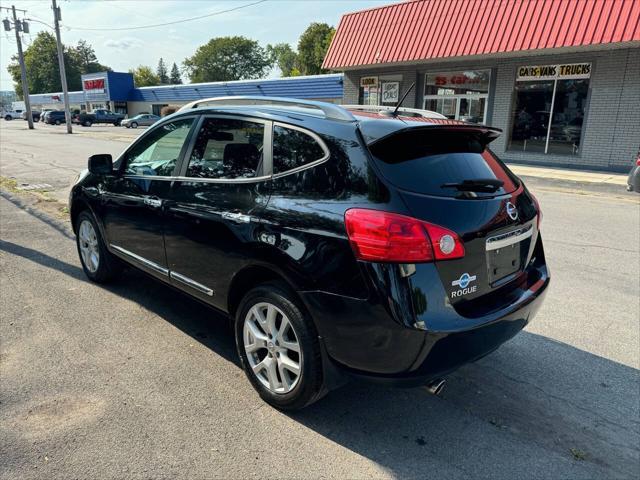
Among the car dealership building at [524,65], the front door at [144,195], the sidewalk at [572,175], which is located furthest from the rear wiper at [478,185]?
the car dealership building at [524,65]

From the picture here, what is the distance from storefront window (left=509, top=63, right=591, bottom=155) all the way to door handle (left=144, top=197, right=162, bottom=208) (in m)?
16.7

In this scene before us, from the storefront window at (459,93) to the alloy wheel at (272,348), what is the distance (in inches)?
687

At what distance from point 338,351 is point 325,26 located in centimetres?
9852

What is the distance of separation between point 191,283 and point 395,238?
5.88ft

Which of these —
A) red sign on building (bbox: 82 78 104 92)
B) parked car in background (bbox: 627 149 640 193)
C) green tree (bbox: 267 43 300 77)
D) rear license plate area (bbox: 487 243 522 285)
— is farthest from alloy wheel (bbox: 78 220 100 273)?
green tree (bbox: 267 43 300 77)

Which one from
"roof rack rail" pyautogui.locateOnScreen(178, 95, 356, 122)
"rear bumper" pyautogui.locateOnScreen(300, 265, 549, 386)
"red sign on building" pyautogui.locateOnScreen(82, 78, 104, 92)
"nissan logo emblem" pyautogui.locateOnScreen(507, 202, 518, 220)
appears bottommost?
"rear bumper" pyautogui.locateOnScreen(300, 265, 549, 386)

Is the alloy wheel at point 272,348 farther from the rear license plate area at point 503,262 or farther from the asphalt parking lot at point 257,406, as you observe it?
the rear license plate area at point 503,262

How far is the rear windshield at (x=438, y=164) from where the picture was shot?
2.60m

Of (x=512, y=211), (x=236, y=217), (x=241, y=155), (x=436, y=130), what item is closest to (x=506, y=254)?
(x=512, y=211)

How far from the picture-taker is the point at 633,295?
16.3 feet

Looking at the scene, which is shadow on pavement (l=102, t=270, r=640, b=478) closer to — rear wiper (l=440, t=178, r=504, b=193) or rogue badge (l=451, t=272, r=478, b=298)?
rogue badge (l=451, t=272, r=478, b=298)

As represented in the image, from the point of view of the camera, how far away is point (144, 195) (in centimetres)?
399

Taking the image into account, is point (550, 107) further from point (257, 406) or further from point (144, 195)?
point (257, 406)

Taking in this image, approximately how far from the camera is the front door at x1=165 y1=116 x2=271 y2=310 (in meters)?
3.05
